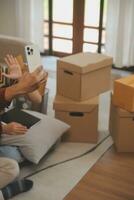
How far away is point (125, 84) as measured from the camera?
261 cm

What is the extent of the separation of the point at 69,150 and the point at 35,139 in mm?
342

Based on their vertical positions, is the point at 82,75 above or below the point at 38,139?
above

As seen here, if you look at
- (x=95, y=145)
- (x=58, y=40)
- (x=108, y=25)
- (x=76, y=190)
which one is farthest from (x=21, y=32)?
(x=76, y=190)

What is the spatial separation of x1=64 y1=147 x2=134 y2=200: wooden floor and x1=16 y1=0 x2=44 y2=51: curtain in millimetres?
2325

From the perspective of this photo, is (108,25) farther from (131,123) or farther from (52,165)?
(52,165)

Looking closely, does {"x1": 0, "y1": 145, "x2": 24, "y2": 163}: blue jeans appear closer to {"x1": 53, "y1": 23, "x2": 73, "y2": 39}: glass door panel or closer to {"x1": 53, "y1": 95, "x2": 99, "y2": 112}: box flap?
{"x1": 53, "y1": 95, "x2": 99, "y2": 112}: box flap

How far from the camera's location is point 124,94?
2.62m

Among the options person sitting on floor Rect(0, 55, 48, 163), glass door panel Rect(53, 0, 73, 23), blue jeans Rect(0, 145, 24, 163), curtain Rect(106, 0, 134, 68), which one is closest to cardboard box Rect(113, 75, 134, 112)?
person sitting on floor Rect(0, 55, 48, 163)

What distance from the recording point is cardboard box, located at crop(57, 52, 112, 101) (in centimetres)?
272

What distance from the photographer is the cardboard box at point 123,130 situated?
260 cm

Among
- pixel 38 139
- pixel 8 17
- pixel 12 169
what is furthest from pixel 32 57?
pixel 8 17

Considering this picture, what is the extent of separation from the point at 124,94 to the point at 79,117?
0.39 meters

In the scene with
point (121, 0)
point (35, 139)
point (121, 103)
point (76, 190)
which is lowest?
point (76, 190)

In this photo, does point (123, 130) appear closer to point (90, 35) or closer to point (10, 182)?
point (10, 182)
